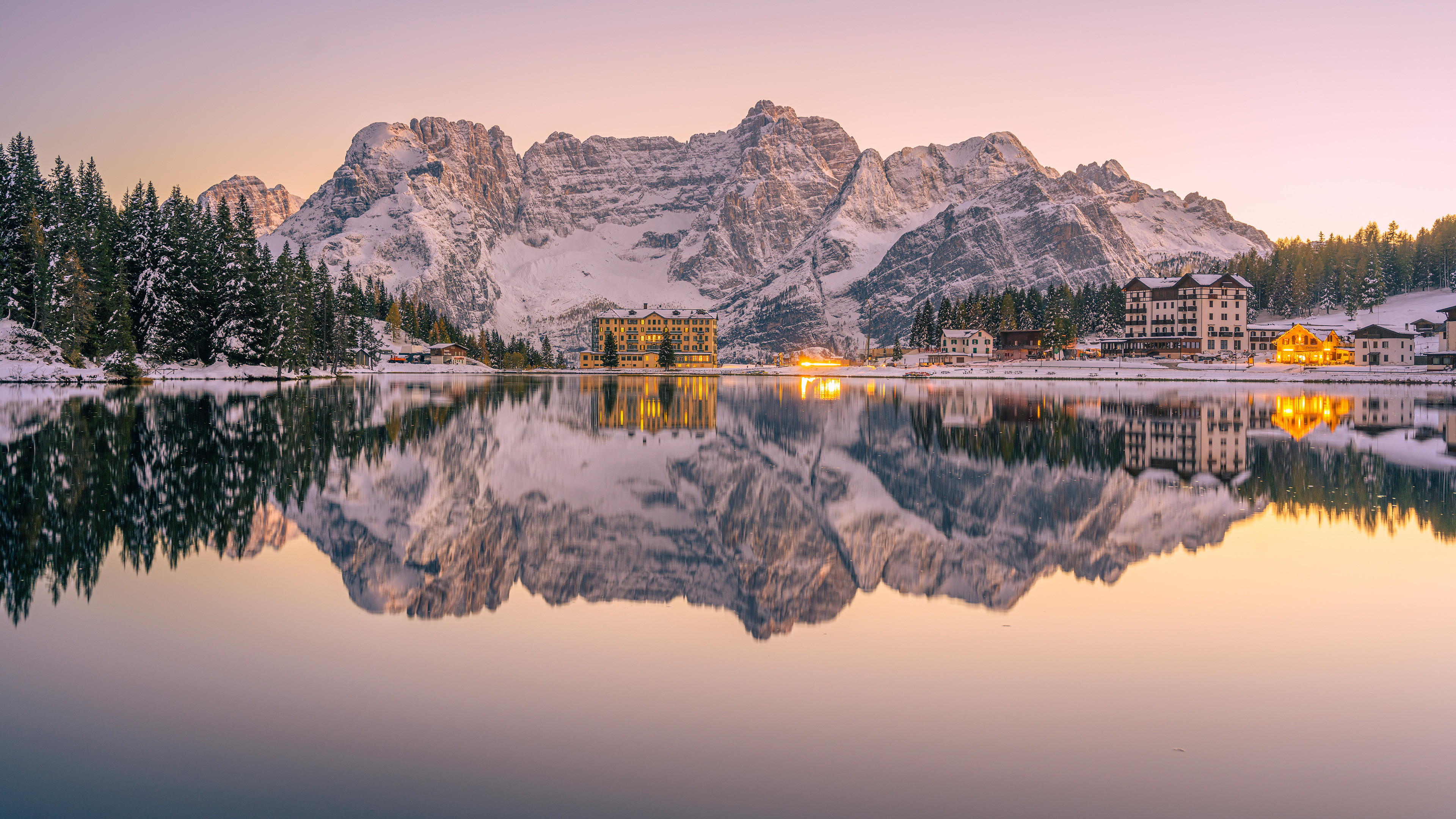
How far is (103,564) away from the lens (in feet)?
44.8

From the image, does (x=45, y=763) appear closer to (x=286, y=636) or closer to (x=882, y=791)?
(x=286, y=636)

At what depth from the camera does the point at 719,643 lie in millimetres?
10695

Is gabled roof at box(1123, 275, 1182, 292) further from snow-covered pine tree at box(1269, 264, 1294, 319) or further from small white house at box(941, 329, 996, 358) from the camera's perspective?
snow-covered pine tree at box(1269, 264, 1294, 319)

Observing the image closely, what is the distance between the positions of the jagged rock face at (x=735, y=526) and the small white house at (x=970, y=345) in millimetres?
140960

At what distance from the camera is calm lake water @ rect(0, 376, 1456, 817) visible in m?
7.21

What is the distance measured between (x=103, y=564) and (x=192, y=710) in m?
6.80

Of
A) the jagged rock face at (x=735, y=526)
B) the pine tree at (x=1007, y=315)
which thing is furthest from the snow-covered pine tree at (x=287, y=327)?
the pine tree at (x=1007, y=315)

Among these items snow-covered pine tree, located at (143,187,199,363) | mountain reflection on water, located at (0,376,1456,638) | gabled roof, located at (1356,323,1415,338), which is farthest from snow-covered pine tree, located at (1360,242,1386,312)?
snow-covered pine tree, located at (143,187,199,363)

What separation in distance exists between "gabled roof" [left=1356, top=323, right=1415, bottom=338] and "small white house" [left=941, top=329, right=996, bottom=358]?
55.5 meters

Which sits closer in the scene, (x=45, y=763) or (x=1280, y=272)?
(x=45, y=763)

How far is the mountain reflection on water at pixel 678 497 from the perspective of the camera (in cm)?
1386

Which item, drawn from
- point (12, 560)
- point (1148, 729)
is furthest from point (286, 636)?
point (1148, 729)

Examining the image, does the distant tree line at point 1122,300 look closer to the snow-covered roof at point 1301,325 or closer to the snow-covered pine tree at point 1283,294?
the snow-covered pine tree at point 1283,294

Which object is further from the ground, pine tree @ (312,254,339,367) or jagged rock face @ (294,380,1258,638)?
pine tree @ (312,254,339,367)
